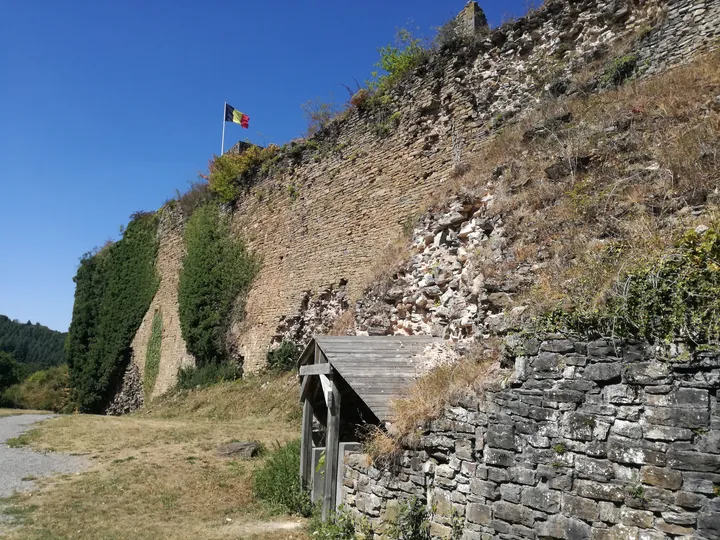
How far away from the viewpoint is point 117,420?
50.9 feet

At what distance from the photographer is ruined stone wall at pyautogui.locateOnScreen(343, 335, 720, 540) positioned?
3.98 meters

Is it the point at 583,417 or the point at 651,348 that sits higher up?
the point at 651,348

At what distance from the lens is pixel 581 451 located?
445cm

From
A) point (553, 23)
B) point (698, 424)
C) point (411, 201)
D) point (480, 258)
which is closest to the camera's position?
point (698, 424)

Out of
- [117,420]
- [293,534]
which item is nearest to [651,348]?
[293,534]

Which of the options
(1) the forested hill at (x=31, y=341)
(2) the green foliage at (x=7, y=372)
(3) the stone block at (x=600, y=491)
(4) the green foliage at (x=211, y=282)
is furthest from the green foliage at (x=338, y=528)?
(1) the forested hill at (x=31, y=341)

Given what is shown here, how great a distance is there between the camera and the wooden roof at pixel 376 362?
6.19 metres

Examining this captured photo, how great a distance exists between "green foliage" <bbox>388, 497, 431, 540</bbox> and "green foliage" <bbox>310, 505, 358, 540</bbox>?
2.35 feet

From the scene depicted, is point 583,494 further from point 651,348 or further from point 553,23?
point 553,23

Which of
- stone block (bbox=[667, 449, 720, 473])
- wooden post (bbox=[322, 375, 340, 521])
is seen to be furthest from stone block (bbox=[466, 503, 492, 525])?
wooden post (bbox=[322, 375, 340, 521])

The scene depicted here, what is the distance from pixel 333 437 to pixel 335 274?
807cm

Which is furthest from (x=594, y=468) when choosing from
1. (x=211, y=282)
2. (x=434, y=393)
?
(x=211, y=282)

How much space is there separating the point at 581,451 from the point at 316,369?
368 cm

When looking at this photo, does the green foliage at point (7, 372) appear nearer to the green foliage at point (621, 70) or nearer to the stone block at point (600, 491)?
the green foliage at point (621, 70)
